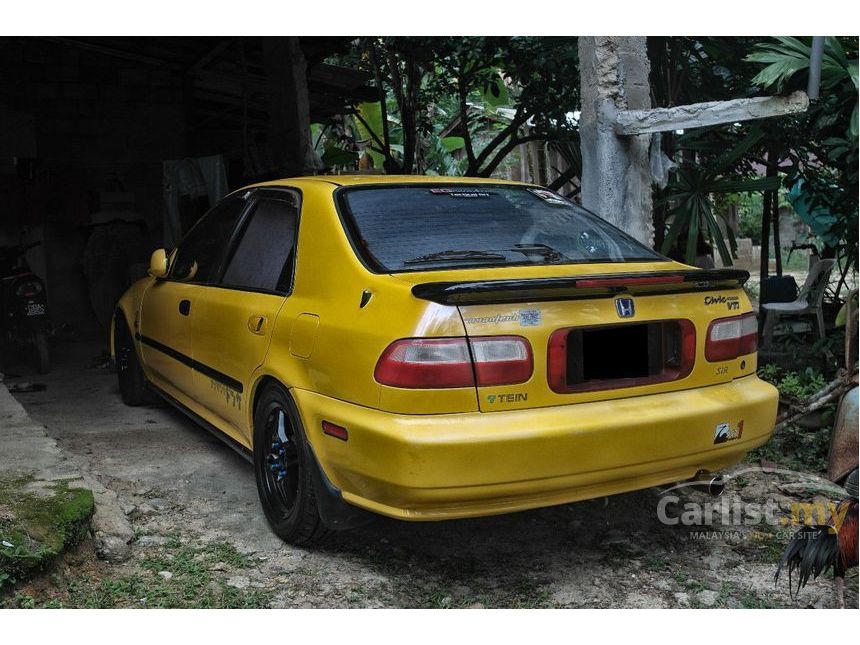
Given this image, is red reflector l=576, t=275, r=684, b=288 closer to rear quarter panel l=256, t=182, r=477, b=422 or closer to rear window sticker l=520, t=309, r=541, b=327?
rear window sticker l=520, t=309, r=541, b=327

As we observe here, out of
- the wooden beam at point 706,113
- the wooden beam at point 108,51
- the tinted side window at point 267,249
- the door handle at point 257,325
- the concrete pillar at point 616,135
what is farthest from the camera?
the wooden beam at point 108,51

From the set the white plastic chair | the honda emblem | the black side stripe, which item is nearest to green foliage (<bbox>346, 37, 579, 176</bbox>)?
the white plastic chair

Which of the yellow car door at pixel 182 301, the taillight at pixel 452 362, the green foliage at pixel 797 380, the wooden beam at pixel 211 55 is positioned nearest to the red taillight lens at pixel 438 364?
the taillight at pixel 452 362

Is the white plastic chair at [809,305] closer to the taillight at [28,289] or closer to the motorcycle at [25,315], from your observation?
the motorcycle at [25,315]

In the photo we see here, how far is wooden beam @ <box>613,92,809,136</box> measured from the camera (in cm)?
425

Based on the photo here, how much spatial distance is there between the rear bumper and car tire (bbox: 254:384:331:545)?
0.18 meters

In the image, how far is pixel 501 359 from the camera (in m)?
2.74

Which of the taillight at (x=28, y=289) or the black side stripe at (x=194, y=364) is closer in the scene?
the black side stripe at (x=194, y=364)

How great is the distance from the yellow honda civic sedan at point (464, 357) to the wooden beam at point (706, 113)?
0.88 metres

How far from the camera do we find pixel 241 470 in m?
4.50

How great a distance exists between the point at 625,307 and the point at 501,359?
0.51 meters

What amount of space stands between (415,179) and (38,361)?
16.1 feet

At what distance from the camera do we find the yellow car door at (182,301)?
4406mm

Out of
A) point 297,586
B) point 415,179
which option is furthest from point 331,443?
point 415,179
